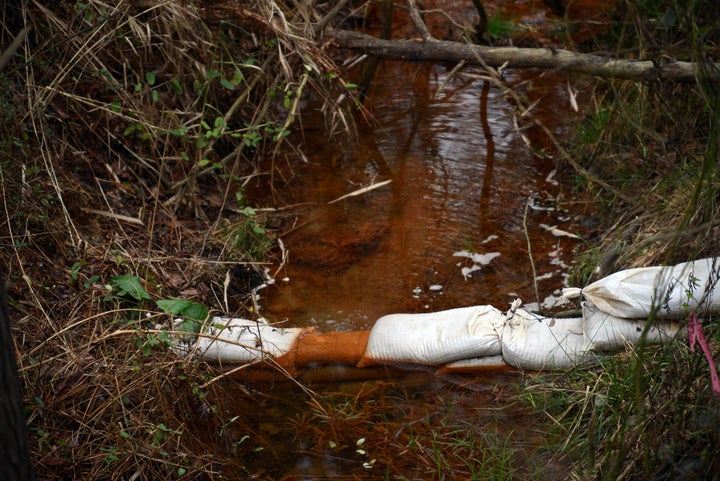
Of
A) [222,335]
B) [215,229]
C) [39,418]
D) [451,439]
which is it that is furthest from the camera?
[215,229]

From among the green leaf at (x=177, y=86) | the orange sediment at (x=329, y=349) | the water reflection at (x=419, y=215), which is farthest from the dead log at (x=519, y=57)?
the orange sediment at (x=329, y=349)

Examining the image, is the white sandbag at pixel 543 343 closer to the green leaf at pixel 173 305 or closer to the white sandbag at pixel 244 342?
the white sandbag at pixel 244 342

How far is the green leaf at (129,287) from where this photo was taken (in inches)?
125

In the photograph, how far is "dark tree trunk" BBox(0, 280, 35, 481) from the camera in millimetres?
1553

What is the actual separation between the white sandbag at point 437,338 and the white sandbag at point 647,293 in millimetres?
434

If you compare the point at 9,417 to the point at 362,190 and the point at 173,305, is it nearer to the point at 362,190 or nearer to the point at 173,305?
the point at 173,305

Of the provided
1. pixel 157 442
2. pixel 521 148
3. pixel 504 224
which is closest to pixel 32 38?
pixel 157 442

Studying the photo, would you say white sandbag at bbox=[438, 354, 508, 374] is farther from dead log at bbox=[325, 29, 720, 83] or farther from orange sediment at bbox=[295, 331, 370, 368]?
dead log at bbox=[325, 29, 720, 83]

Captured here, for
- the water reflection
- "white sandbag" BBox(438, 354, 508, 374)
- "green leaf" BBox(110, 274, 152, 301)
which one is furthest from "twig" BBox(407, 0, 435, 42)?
"green leaf" BBox(110, 274, 152, 301)

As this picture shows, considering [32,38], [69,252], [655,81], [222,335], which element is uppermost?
[32,38]

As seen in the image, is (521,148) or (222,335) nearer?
(222,335)

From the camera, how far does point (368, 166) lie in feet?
15.4

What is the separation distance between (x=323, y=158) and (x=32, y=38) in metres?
1.79

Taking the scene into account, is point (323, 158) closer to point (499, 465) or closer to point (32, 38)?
point (32, 38)
